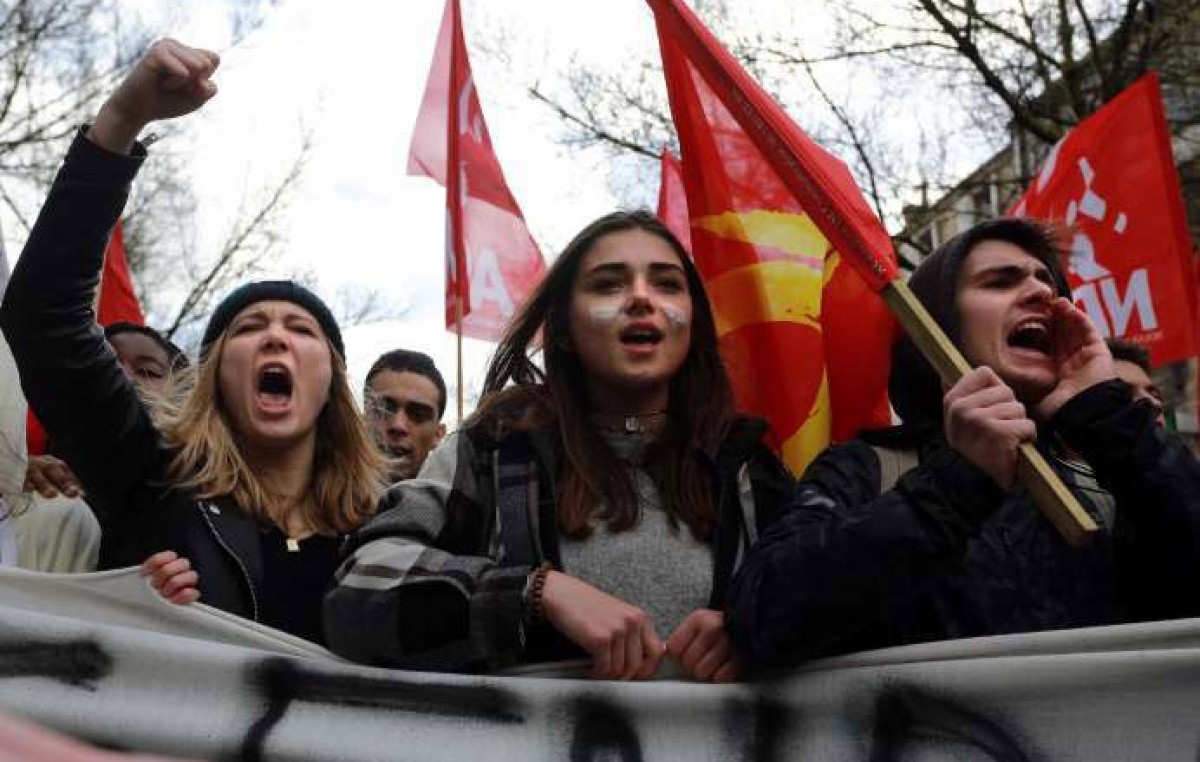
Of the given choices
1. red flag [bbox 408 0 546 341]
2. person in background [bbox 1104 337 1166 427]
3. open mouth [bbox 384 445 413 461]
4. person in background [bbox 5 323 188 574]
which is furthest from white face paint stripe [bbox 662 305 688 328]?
red flag [bbox 408 0 546 341]

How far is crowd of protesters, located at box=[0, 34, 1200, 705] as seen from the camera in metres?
1.71

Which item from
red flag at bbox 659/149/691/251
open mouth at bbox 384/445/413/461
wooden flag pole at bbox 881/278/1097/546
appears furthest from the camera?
red flag at bbox 659/149/691/251

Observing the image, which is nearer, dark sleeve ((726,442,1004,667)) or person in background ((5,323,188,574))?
dark sleeve ((726,442,1004,667))

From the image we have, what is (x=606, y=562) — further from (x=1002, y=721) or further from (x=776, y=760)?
(x=1002, y=721)

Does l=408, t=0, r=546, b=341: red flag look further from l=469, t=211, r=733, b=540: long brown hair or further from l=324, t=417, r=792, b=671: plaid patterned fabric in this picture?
l=324, t=417, r=792, b=671: plaid patterned fabric

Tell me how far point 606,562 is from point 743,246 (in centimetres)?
92

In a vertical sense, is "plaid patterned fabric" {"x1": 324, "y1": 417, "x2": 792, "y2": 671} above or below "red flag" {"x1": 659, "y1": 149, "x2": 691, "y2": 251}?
below

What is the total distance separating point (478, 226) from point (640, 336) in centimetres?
292

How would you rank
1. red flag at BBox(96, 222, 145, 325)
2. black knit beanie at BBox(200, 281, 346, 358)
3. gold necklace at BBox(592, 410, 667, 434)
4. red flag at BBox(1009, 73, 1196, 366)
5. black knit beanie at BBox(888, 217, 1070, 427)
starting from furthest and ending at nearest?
red flag at BBox(96, 222, 145, 325) → red flag at BBox(1009, 73, 1196, 366) → black knit beanie at BBox(200, 281, 346, 358) → gold necklace at BBox(592, 410, 667, 434) → black knit beanie at BBox(888, 217, 1070, 427)

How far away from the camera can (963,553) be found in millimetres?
1645

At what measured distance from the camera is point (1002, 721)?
1641mm

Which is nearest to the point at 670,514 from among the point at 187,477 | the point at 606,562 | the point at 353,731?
the point at 606,562

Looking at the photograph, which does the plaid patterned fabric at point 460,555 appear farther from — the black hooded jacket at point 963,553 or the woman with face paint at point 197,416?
the woman with face paint at point 197,416

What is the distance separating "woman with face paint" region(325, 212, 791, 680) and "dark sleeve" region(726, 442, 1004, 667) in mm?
127
